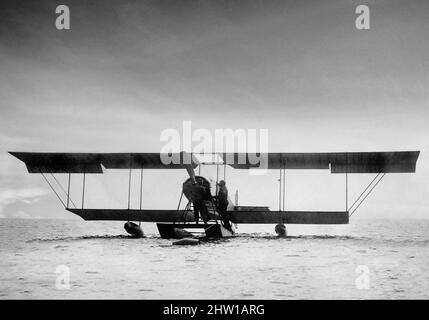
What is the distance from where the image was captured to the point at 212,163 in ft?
61.4

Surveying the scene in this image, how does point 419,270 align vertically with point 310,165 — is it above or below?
below

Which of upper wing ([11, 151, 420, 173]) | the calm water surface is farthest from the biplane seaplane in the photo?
the calm water surface

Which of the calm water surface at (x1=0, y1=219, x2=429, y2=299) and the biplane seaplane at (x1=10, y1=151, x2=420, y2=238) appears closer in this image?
the calm water surface at (x1=0, y1=219, x2=429, y2=299)

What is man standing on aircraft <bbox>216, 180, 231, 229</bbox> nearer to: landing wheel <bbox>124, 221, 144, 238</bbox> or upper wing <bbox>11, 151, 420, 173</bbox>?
upper wing <bbox>11, 151, 420, 173</bbox>

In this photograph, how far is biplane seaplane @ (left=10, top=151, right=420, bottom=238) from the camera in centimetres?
1827

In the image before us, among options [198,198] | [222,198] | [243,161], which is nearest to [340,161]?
[243,161]

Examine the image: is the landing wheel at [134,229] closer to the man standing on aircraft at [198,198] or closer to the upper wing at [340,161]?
the man standing on aircraft at [198,198]

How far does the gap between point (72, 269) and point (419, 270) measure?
26.4 feet

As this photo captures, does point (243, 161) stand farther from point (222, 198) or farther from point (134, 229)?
point (134, 229)

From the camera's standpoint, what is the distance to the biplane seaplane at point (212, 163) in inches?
719

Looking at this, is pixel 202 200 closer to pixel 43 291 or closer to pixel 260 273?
pixel 260 273

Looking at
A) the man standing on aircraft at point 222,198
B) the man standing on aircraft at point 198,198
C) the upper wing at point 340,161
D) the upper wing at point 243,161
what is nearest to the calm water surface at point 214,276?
the man standing on aircraft at point 198,198
